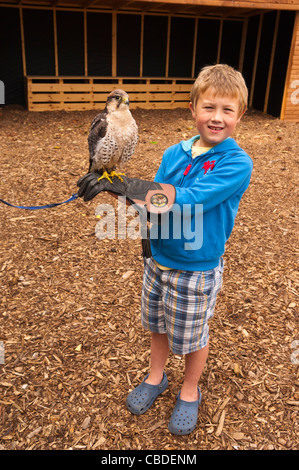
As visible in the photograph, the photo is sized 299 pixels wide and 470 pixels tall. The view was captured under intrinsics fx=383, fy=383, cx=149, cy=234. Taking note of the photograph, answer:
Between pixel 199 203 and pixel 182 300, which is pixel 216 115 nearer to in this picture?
pixel 199 203

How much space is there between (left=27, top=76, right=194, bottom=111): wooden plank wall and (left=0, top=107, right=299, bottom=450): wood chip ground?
431 cm

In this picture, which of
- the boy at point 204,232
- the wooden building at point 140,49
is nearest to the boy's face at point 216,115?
the boy at point 204,232

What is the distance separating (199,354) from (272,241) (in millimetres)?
2404

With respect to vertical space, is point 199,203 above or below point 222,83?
below

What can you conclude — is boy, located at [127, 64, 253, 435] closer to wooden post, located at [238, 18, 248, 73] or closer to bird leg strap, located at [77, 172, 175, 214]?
bird leg strap, located at [77, 172, 175, 214]

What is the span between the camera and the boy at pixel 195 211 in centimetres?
159

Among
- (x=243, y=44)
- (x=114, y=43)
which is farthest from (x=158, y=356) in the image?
(x=243, y=44)

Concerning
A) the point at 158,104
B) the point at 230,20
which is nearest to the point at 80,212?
the point at 158,104

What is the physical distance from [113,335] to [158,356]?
0.65 m

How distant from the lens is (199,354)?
203cm

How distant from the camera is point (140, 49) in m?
10.1

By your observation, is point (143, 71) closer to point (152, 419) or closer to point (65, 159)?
point (65, 159)

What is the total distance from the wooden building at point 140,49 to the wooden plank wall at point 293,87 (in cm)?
2

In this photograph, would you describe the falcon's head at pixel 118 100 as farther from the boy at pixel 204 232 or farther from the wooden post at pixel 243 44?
the wooden post at pixel 243 44
